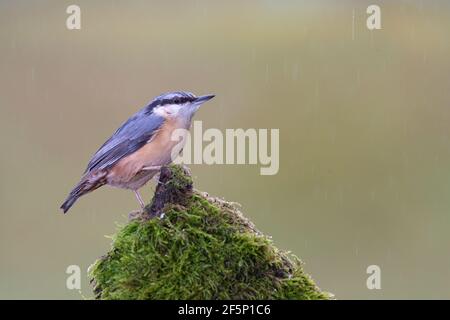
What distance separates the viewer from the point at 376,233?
11516 millimetres

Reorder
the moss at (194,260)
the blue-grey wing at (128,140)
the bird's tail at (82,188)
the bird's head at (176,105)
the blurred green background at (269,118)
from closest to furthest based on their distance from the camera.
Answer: the moss at (194,260)
the bird's tail at (82,188)
the blue-grey wing at (128,140)
the bird's head at (176,105)
the blurred green background at (269,118)

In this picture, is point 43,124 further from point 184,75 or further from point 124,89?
point 184,75

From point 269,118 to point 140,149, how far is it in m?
7.48

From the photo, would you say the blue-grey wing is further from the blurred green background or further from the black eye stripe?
the blurred green background

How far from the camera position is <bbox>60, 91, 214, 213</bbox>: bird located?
6168mm

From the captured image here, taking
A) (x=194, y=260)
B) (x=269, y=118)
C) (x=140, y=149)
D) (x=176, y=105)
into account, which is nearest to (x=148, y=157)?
(x=140, y=149)

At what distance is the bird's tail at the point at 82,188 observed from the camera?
241 inches

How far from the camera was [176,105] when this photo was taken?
6.36 metres

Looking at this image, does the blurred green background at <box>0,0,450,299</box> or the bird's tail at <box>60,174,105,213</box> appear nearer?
the bird's tail at <box>60,174,105,213</box>

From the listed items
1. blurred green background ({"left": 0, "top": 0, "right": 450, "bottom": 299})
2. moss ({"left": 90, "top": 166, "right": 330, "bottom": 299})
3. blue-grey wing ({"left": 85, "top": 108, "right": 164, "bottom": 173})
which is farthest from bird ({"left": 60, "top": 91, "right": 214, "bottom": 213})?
blurred green background ({"left": 0, "top": 0, "right": 450, "bottom": 299})

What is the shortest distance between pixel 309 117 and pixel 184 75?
2.41 m

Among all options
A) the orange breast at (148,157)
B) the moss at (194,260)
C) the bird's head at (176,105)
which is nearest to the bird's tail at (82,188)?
the orange breast at (148,157)

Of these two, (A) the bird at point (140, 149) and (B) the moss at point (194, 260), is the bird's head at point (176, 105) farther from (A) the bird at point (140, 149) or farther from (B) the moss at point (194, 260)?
(B) the moss at point (194, 260)

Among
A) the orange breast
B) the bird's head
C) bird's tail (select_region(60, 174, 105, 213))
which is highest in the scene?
the bird's head
